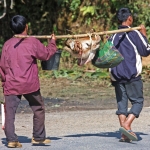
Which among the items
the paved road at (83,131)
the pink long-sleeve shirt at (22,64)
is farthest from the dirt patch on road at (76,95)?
the pink long-sleeve shirt at (22,64)

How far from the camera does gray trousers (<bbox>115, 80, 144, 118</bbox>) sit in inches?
314

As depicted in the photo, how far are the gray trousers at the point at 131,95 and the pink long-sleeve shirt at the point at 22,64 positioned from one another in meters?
1.07

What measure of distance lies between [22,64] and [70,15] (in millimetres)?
9233

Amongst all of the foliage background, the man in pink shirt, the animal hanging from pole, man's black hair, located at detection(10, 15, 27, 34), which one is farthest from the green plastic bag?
the foliage background

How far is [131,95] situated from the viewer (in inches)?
316

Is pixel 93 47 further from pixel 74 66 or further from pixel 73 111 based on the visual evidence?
pixel 74 66

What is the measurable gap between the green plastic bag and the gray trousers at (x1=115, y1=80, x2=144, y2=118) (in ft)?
1.27

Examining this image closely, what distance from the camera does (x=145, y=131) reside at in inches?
352

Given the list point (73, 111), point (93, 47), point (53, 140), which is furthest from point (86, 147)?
point (73, 111)

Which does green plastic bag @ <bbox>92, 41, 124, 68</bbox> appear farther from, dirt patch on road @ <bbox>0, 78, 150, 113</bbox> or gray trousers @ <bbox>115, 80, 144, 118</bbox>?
dirt patch on road @ <bbox>0, 78, 150, 113</bbox>

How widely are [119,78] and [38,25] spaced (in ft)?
29.5

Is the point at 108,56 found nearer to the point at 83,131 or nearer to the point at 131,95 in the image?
the point at 131,95

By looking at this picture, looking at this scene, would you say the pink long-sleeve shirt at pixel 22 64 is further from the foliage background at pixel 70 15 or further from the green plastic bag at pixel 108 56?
the foliage background at pixel 70 15

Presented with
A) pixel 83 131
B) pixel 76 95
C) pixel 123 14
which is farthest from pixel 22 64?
pixel 76 95
